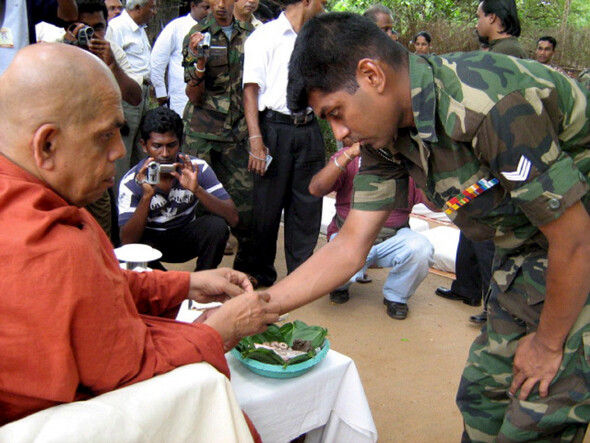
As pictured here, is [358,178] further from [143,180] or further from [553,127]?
[143,180]

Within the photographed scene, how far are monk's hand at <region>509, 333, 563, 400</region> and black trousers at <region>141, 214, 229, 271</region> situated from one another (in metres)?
2.55

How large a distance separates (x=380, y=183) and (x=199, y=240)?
2229 millimetres

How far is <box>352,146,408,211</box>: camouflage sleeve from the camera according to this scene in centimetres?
218

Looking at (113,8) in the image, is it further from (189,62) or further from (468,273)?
(468,273)

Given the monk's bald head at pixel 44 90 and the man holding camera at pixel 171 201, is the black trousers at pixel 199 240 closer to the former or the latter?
the man holding camera at pixel 171 201

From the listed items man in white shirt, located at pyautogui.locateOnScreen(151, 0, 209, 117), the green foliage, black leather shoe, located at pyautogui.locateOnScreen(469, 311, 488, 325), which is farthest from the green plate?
the green foliage

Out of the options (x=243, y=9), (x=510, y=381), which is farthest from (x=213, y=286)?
(x=243, y=9)

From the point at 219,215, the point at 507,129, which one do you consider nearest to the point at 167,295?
the point at 507,129

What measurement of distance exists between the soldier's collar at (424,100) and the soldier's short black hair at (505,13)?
10.5ft

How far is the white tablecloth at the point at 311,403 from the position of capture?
81.7 inches

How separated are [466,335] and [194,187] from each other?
7.04ft

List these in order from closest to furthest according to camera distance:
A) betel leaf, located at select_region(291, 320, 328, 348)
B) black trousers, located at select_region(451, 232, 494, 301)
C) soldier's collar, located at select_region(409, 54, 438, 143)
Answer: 1. soldier's collar, located at select_region(409, 54, 438, 143)
2. betel leaf, located at select_region(291, 320, 328, 348)
3. black trousers, located at select_region(451, 232, 494, 301)

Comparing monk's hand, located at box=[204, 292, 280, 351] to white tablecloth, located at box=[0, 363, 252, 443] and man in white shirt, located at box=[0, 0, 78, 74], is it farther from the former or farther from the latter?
man in white shirt, located at box=[0, 0, 78, 74]

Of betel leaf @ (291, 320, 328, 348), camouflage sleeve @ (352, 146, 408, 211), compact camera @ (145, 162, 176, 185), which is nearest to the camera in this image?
camouflage sleeve @ (352, 146, 408, 211)
